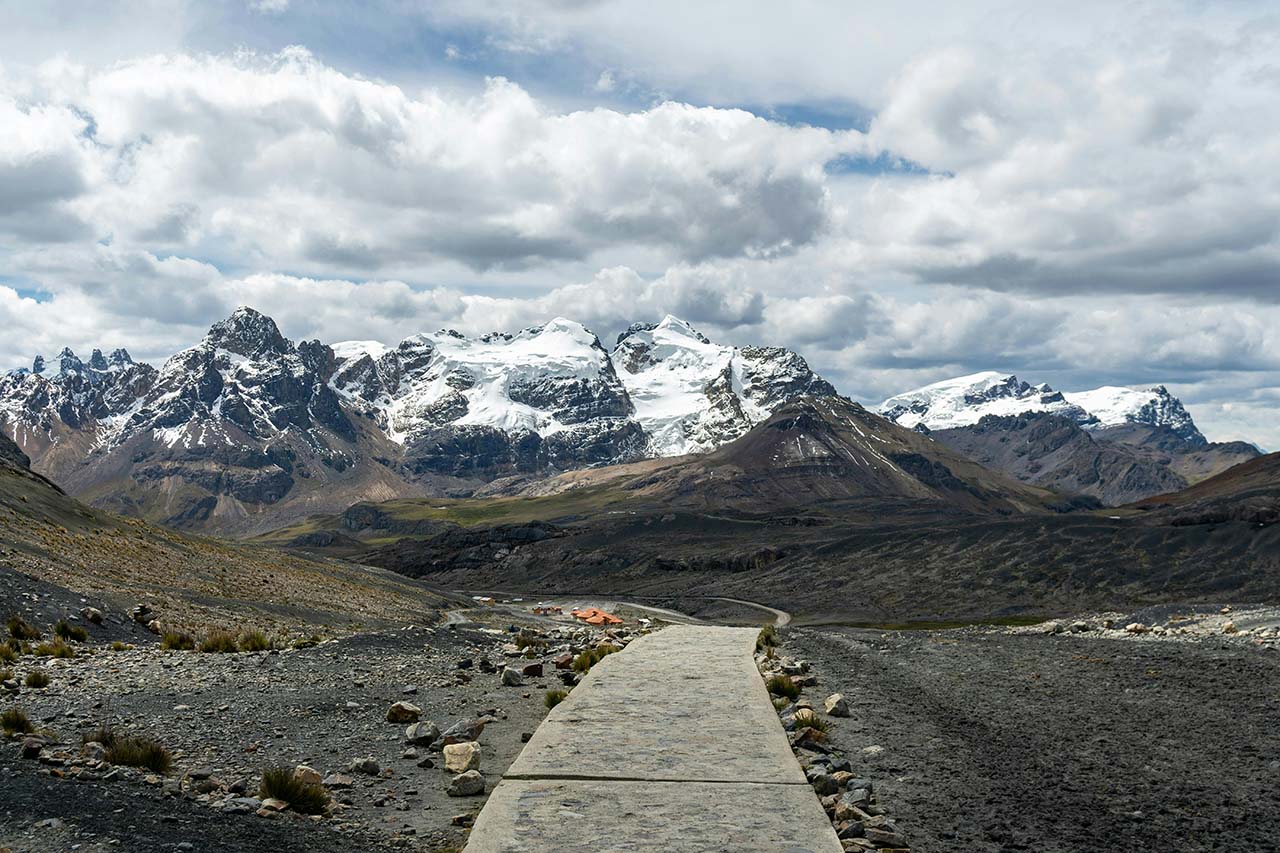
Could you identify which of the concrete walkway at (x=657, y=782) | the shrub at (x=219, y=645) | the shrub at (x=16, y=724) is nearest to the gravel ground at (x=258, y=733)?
the shrub at (x=16, y=724)

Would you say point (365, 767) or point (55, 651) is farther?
point (55, 651)

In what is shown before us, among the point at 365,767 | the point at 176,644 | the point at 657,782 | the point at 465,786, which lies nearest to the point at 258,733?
the point at 365,767

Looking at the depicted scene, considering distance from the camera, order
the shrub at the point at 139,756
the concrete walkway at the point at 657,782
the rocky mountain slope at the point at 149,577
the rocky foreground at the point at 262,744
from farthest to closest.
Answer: the rocky mountain slope at the point at 149,577 → the shrub at the point at 139,756 → the rocky foreground at the point at 262,744 → the concrete walkway at the point at 657,782

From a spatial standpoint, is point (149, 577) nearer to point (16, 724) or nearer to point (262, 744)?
point (16, 724)

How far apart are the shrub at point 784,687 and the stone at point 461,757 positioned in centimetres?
907

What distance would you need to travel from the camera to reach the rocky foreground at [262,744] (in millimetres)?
13203

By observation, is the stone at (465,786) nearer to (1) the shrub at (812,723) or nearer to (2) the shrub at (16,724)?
(1) the shrub at (812,723)

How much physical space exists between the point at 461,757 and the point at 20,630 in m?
23.6

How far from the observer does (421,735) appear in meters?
18.6

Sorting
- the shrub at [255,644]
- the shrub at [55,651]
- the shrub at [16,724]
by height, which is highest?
the shrub at [16,724]

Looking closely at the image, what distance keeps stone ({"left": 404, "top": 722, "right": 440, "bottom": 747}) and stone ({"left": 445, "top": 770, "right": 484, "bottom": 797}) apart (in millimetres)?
2834

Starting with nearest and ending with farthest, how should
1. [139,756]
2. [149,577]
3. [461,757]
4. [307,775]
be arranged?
[307,775], [139,756], [461,757], [149,577]

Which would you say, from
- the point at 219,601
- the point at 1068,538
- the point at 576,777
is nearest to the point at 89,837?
the point at 576,777

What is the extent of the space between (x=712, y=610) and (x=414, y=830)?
15533 cm
